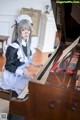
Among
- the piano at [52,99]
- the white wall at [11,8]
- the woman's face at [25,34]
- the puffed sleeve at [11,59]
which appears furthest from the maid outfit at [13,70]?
the white wall at [11,8]

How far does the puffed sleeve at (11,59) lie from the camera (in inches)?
80.7

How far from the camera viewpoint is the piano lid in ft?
4.59

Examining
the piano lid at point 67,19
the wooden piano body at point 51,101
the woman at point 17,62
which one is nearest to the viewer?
the wooden piano body at point 51,101

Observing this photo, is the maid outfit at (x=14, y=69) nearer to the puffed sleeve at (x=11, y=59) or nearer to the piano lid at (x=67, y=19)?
the puffed sleeve at (x=11, y=59)

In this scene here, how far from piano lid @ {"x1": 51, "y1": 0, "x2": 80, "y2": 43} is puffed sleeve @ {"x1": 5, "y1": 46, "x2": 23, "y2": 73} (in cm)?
50

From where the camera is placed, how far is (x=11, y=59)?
6.75 ft

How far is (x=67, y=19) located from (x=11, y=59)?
691 mm

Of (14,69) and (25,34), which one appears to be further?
(25,34)

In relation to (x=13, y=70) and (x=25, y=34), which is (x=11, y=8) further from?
(x=13, y=70)

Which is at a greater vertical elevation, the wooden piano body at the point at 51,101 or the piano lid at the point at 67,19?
the piano lid at the point at 67,19

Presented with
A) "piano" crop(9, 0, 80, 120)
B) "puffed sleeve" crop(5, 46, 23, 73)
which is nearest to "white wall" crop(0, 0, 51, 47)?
"puffed sleeve" crop(5, 46, 23, 73)

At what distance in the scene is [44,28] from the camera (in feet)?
14.9

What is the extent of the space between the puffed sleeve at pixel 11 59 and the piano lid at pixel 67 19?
50 centimetres

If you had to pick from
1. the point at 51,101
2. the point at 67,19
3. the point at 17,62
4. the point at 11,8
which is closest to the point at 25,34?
the point at 17,62
